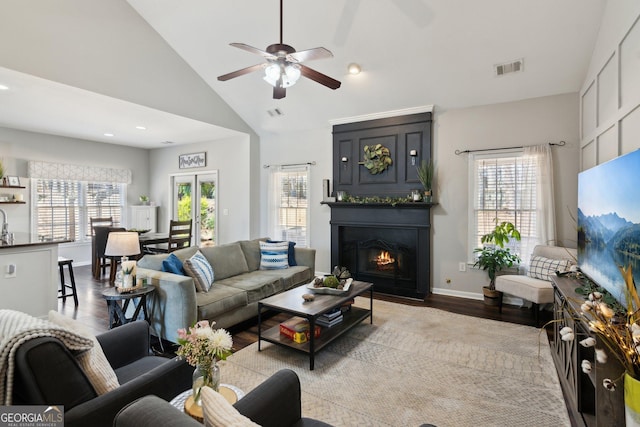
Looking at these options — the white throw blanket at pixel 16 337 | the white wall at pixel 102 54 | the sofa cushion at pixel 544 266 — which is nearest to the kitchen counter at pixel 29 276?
the white wall at pixel 102 54

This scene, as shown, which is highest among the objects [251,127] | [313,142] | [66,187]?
[251,127]

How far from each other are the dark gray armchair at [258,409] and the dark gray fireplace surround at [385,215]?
3.72 m

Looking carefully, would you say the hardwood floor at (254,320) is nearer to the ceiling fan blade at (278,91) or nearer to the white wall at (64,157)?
the white wall at (64,157)

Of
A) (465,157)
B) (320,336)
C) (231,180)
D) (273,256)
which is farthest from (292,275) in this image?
(231,180)

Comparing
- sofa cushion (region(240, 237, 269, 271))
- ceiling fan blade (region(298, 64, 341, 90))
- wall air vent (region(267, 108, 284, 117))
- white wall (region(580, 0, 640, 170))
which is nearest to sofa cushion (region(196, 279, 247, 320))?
sofa cushion (region(240, 237, 269, 271))

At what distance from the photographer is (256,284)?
3.82 metres

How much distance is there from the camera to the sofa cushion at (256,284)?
12.1 feet

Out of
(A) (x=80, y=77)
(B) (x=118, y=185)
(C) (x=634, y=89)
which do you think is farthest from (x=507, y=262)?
(B) (x=118, y=185)

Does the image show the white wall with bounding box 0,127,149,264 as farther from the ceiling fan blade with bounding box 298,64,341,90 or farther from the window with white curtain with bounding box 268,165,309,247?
the ceiling fan blade with bounding box 298,64,341,90

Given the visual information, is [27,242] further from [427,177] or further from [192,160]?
[427,177]

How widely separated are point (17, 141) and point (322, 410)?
7.44 m

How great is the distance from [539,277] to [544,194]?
1059mm

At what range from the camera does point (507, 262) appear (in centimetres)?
428

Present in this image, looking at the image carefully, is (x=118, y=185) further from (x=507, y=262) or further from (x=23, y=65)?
(x=507, y=262)
